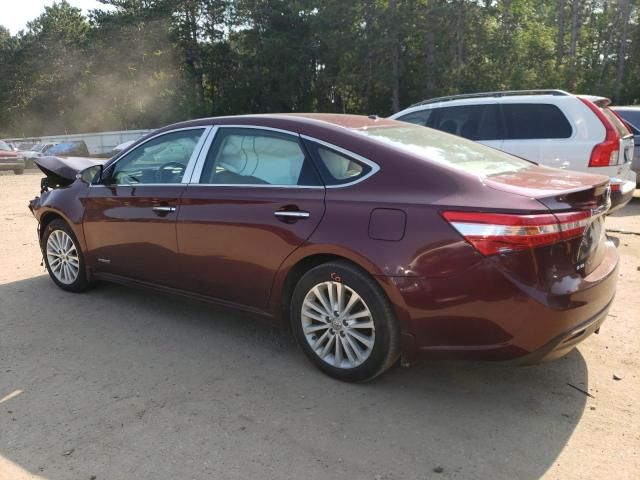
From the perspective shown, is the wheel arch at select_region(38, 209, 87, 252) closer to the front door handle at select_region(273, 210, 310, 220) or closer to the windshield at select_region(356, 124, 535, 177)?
the front door handle at select_region(273, 210, 310, 220)

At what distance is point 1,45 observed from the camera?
56062 mm

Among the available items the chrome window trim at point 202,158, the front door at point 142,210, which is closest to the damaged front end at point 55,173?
the front door at point 142,210

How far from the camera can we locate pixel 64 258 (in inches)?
206

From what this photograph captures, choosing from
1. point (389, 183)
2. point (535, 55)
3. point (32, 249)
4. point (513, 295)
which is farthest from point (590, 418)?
point (535, 55)

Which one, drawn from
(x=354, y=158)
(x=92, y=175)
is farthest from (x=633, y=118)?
(x=92, y=175)

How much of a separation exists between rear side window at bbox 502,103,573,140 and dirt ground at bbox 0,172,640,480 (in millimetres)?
3327

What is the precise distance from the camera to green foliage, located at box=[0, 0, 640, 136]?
34.2m

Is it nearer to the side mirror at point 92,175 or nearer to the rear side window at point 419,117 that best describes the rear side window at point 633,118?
the rear side window at point 419,117

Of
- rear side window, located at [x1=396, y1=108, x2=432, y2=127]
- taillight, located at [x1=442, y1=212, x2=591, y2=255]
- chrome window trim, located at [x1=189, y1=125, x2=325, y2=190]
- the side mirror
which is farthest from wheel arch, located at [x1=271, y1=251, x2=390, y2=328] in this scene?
rear side window, located at [x1=396, y1=108, x2=432, y2=127]

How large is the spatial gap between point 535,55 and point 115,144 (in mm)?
27974

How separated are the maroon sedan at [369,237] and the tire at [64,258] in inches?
29.0

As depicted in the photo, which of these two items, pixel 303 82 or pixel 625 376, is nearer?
pixel 625 376

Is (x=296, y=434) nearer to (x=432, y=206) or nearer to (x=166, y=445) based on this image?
(x=166, y=445)

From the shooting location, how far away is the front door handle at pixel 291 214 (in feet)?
11.1
